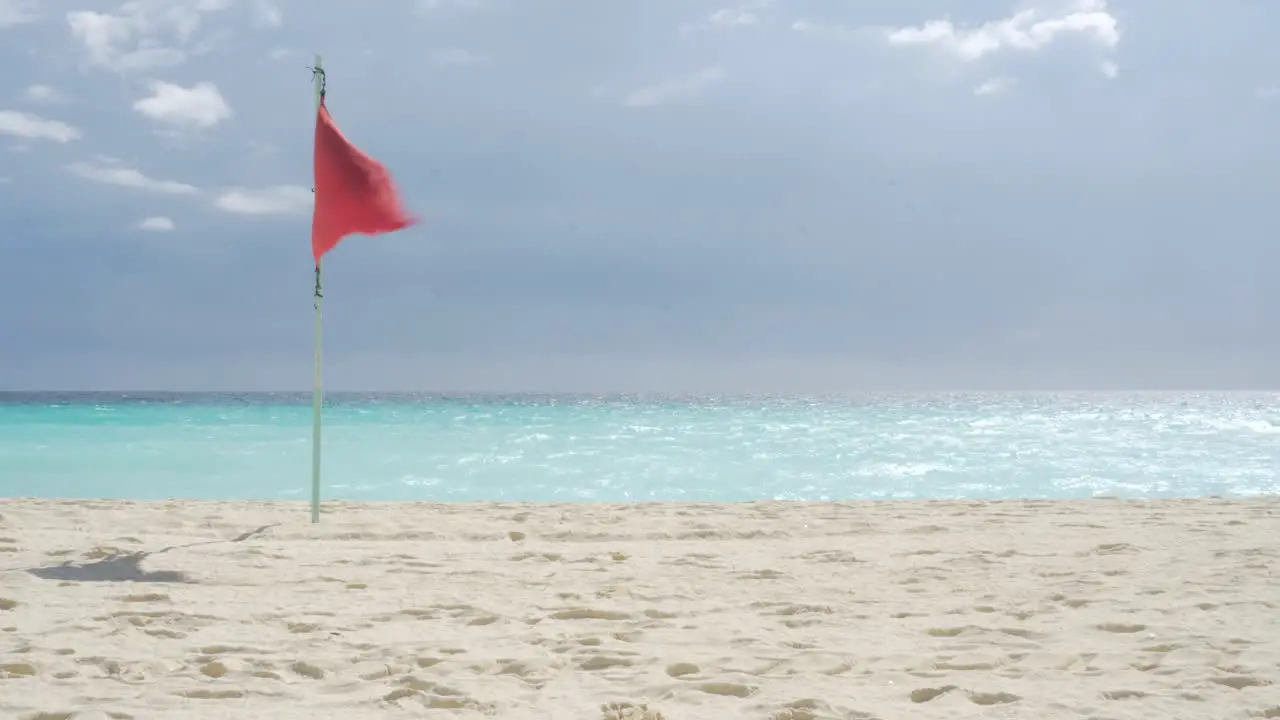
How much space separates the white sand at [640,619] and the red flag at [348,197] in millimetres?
2454

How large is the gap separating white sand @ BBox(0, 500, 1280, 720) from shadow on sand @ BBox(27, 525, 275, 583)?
3cm

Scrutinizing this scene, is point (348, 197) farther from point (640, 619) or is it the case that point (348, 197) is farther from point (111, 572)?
point (640, 619)

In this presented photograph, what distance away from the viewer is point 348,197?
7.49 metres

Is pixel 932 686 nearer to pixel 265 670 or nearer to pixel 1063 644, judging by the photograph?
pixel 1063 644

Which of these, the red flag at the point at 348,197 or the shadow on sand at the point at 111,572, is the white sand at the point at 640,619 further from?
the red flag at the point at 348,197

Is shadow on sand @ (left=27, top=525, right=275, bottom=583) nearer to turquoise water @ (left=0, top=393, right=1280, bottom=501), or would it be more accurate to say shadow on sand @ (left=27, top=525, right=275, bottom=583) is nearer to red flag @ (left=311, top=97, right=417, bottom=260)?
red flag @ (left=311, top=97, right=417, bottom=260)

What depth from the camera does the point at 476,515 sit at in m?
8.88

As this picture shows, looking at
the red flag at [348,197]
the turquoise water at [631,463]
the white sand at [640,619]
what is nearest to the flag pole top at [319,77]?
the red flag at [348,197]

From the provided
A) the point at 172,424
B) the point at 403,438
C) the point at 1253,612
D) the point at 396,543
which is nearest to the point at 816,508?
the point at 396,543

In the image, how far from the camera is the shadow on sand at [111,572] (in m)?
5.69

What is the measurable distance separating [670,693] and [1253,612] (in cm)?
319

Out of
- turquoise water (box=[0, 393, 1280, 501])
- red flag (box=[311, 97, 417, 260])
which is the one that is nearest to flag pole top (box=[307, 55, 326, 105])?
red flag (box=[311, 97, 417, 260])

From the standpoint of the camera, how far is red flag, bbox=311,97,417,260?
24.4ft

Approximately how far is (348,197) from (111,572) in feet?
10.6
